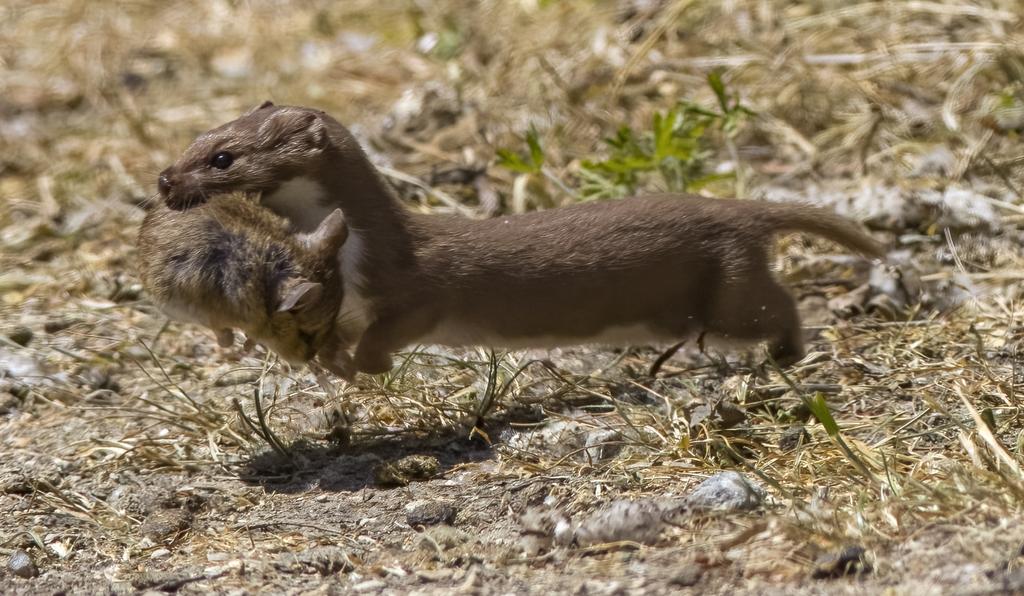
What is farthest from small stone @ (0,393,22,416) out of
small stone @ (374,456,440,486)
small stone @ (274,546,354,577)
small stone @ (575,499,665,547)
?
small stone @ (575,499,665,547)

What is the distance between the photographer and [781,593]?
2736 millimetres

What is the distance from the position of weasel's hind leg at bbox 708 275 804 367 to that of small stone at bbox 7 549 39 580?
2201 millimetres

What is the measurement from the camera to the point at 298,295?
362cm

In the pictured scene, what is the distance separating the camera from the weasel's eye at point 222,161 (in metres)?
4.09

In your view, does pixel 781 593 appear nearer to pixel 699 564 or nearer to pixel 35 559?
pixel 699 564

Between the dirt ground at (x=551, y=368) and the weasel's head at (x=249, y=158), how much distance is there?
2.26ft

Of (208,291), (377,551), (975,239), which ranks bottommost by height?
(975,239)

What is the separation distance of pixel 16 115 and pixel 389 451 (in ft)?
15.6

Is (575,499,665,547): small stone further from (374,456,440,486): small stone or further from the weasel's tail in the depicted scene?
the weasel's tail

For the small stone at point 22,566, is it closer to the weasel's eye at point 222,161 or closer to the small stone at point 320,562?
the small stone at point 320,562

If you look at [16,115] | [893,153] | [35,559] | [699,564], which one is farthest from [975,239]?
[16,115]

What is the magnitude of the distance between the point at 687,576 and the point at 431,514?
0.81 metres

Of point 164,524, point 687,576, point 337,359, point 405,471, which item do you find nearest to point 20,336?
point 337,359

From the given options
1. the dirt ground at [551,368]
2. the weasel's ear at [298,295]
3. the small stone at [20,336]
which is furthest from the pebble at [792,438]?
the small stone at [20,336]
